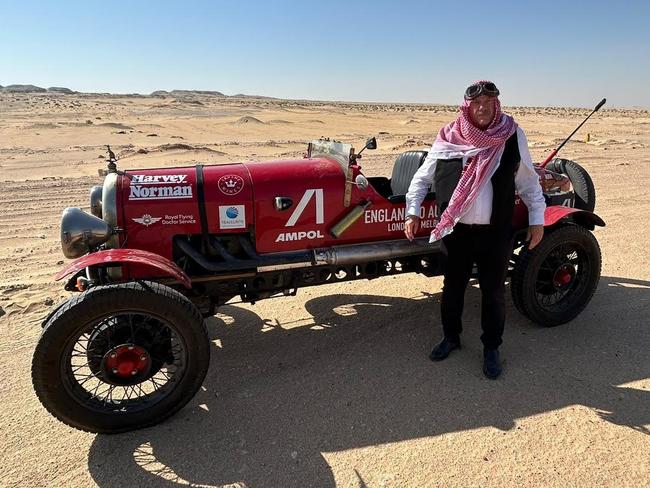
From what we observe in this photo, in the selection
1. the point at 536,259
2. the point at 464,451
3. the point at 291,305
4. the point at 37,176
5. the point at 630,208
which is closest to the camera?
the point at 464,451

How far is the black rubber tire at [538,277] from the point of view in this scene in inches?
176

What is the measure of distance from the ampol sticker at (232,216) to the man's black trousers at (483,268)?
1587mm

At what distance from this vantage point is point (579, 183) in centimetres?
582

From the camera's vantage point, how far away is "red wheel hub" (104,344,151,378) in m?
3.26

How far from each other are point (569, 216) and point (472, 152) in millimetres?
1769

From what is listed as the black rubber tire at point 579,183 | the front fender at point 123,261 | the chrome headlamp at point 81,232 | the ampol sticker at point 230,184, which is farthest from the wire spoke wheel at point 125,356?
the black rubber tire at point 579,183

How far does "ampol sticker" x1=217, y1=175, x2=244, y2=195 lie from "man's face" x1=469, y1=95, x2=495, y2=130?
1800 mm

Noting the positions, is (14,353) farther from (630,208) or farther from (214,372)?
(630,208)

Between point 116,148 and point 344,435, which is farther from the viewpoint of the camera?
point 116,148

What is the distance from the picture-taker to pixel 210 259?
13.3ft

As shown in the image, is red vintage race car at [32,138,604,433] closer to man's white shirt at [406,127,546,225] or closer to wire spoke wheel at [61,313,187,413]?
wire spoke wheel at [61,313,187,413]

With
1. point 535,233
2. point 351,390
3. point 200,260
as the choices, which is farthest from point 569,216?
point 200,260

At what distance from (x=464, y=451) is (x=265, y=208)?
7.36ft

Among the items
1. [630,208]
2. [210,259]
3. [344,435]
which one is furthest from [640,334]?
[630,208]
